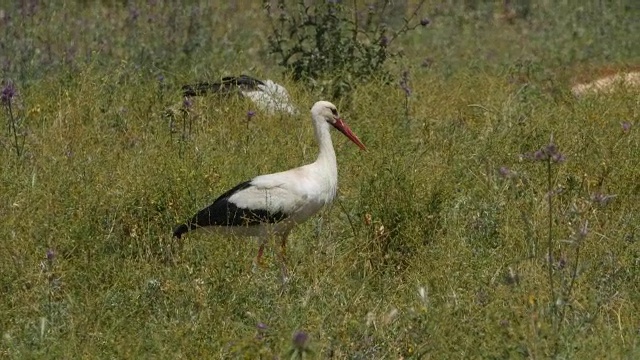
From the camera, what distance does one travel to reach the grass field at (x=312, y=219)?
→ 479 cm

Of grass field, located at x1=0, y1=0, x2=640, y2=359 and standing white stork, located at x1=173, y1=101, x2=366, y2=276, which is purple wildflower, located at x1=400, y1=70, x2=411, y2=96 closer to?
grass field, located at x1=0, y1=0, x2=640, y2=359

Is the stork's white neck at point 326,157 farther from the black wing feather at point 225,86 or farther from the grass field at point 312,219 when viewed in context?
the black wing feather at point 225,86

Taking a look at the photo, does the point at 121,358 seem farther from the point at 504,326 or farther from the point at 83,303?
the point at 504,326

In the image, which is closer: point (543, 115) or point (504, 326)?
point (504, 326)

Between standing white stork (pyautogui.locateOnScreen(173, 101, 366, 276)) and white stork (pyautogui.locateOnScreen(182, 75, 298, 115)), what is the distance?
202 centimetres

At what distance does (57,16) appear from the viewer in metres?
10.8

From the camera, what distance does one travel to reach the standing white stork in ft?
20.1

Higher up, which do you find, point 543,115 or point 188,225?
point 188,225

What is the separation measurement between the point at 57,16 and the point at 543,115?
452 cm

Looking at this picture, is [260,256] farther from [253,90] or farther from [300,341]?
[253,90]

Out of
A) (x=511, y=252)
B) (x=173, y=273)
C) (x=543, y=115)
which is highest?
(x=173, y=273)

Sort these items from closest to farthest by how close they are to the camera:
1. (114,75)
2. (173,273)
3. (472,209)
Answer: (173,273)
(472,209)
(114,75)

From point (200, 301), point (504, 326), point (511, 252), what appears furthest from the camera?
point (511, 252)

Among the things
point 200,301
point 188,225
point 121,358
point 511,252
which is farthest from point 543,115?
point 121,358
